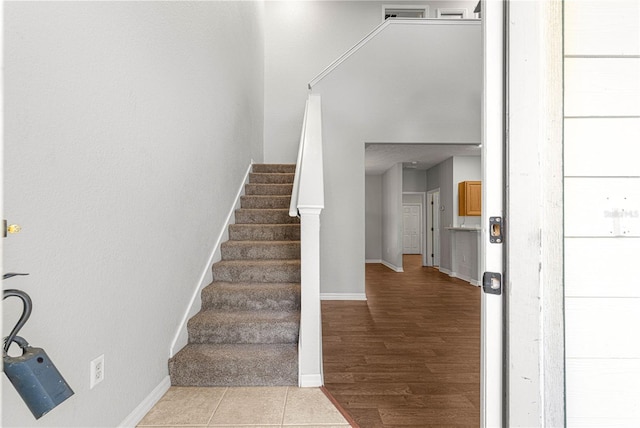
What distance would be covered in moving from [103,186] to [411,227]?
9.48 m

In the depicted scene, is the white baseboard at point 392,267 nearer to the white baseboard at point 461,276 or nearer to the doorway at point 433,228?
the white baseboard at point 461,276

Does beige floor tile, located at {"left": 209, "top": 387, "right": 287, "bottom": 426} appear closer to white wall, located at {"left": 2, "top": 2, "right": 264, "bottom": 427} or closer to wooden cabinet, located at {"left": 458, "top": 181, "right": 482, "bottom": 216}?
white wall, located at {"left": 2, "top": 2, "right": 264, "bottom": 427}

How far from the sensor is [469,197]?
20.3 ft

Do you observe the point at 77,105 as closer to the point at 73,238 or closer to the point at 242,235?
the point at 73,238

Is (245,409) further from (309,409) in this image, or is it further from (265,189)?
(265,189)

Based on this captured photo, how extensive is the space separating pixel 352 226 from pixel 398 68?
2164 mm

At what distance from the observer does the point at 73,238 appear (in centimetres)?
132

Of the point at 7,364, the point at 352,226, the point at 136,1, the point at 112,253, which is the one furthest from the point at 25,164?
the point at 352,226

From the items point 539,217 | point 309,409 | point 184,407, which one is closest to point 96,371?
point 184,407

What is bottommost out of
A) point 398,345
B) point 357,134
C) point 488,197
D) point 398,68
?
point 398,345

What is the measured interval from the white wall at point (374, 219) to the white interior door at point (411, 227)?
155cm

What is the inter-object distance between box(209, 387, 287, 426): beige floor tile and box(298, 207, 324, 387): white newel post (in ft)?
0.68

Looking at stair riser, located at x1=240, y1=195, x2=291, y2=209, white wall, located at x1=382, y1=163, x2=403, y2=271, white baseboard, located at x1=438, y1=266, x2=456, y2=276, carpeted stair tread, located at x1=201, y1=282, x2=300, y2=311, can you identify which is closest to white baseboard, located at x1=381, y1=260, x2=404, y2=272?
white wall, located at x1=382, y1=163, x2=403, y2=271
